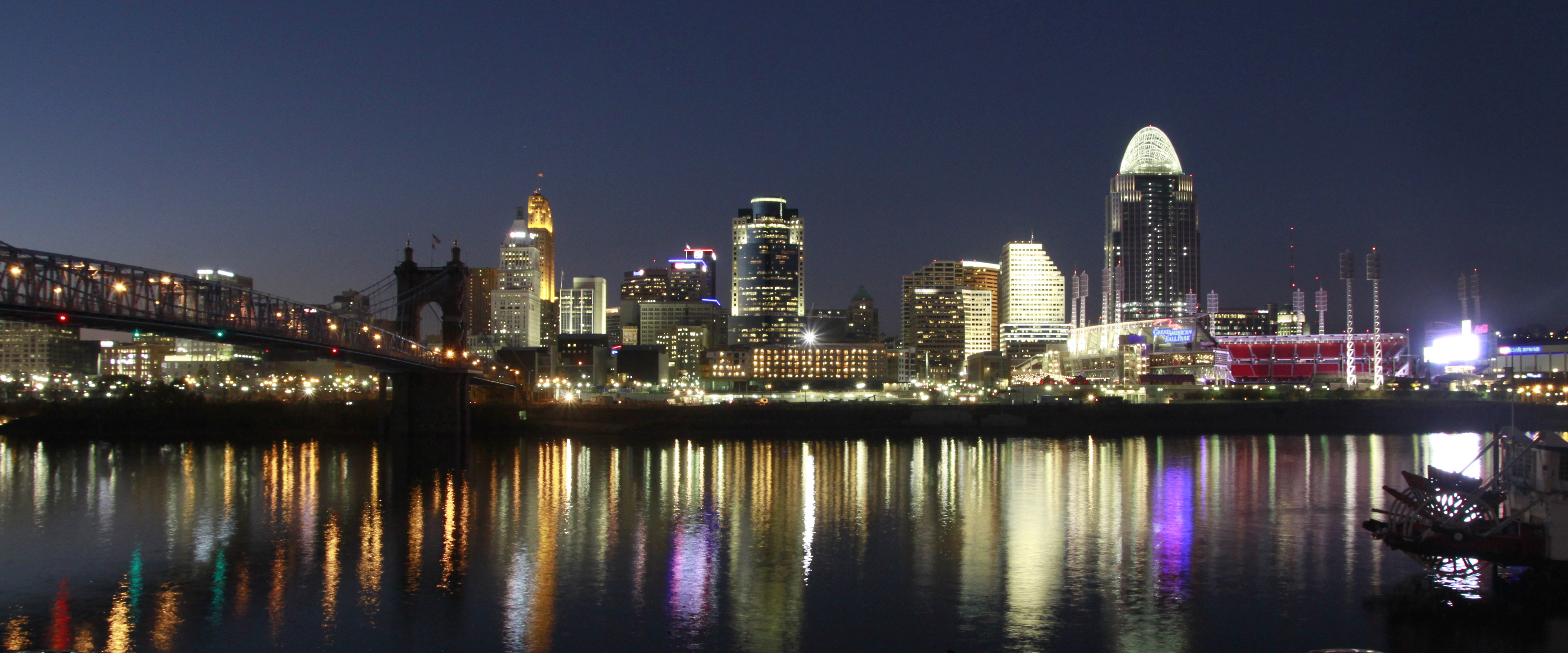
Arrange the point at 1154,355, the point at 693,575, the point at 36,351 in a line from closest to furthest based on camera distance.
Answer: the point at 693,575
the point at 1154,355
the point at 36,351

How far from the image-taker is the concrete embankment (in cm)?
7156

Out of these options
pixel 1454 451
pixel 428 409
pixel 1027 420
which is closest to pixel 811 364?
pixel 1027 420

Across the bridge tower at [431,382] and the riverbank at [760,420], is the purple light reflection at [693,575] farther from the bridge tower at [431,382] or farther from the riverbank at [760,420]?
the riverbank at [760,420]

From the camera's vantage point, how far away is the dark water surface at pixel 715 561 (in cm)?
1861

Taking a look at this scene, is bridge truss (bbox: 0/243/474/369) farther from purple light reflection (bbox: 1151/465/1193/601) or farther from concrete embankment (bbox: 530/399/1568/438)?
purple light reflection (bbox: 1151/465/1193/601)

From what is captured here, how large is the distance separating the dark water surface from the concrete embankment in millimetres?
24338

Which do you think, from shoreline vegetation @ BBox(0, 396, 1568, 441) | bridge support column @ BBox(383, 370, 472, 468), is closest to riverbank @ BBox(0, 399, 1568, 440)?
shoreline vegetation @ BBox(0, 396, 1568, 441)

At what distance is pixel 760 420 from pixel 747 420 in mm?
916

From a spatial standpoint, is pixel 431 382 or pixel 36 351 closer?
pixel 431 382

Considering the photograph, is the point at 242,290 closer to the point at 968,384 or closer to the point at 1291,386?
the point at 1291,386

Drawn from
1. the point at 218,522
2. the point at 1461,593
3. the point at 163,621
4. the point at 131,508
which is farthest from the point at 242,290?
the point at 1461,593

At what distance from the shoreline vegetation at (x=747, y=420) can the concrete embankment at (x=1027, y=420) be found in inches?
4.3

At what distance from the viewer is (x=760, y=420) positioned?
73438 mm

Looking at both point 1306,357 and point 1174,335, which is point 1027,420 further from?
point 1306,357
